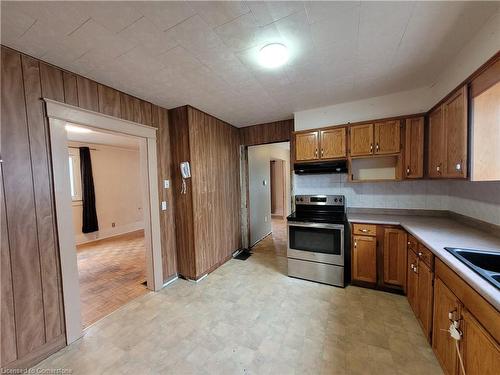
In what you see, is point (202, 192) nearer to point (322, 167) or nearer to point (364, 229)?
point (322, 167)

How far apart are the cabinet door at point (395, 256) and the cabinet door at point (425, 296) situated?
0.51 meters

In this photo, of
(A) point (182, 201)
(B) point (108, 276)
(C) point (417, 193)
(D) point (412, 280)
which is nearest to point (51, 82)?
(A) point (182, 201)

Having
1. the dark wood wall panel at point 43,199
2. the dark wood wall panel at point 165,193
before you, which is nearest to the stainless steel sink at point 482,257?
the dark wood wall panel at point 165,193

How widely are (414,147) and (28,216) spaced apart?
4.06 m

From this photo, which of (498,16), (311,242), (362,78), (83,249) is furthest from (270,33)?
(83,249)

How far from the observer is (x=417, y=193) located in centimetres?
278

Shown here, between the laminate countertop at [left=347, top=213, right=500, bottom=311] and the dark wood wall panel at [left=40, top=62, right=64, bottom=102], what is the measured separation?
3302mm

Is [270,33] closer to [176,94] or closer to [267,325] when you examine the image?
[176,94]

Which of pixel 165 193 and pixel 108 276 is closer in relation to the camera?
pixel 165 193

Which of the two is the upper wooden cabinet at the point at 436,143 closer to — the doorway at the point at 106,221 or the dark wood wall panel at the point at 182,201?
the dark wood wall panel at the point at 182,201

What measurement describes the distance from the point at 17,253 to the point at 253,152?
3.73 m

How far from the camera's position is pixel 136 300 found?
8.41 feet

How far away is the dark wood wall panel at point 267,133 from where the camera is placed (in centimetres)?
373

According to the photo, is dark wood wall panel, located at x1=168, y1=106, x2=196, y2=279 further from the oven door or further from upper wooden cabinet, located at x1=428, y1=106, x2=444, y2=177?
upper wooden cabinet, located at x1=428, y1=106, x2=444, y2=177
